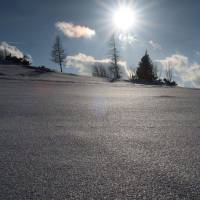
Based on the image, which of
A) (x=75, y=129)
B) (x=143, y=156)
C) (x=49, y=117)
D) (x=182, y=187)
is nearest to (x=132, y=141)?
(x=143, y=156)

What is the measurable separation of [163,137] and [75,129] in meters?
0.97

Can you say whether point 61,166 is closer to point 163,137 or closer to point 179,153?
point 179,153

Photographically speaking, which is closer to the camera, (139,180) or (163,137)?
(139,180)

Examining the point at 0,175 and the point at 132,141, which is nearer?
the point at 0,175

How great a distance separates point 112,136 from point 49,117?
1.43 m

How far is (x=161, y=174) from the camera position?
1765 millimetres

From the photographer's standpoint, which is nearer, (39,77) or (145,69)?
(39,77)

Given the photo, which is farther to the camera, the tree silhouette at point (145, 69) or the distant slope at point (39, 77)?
the tree silhouette at point (145, 69)

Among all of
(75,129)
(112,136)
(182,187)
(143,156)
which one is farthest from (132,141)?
(182,187)

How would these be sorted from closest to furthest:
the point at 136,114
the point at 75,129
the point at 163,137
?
the point at 163,137 → the point at 75,129 → the point at 136,114

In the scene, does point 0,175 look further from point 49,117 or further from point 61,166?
point 49,117

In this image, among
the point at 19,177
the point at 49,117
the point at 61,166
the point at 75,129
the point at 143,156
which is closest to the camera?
the point at 19,177

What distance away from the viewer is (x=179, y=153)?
7.27 ft

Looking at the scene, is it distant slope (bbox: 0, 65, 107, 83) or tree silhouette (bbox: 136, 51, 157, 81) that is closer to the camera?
distant slope (bbox: 0, 65, 107, 83)
